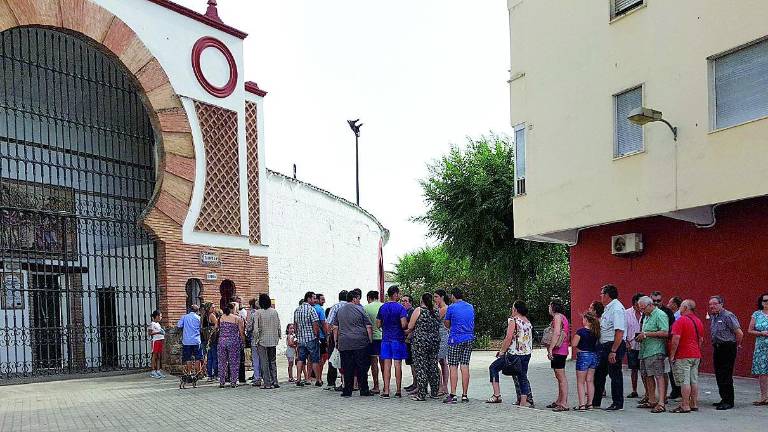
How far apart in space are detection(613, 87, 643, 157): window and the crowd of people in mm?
3647

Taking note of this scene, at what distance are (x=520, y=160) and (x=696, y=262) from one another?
4835 mm

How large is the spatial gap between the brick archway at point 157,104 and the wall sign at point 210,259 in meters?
0.82

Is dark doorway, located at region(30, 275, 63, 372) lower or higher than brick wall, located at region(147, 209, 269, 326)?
lower

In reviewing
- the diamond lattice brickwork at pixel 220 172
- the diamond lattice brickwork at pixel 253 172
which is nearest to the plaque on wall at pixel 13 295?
the diamond lattice brickwork at pixel 220 172

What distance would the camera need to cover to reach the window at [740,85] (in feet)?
41.8

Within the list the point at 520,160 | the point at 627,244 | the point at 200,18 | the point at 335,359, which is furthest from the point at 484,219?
the point at 335,359

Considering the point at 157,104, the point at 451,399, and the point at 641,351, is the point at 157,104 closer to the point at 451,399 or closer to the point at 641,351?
the point at 451,399

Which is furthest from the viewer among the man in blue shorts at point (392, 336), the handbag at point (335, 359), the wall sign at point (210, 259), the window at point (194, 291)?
the wall sign at point (210, 259)

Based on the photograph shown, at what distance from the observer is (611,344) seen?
10695mm

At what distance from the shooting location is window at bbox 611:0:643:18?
49.6 feet

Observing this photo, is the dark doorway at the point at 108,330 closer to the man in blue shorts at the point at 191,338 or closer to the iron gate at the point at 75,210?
the iron gate at the point at 75,210

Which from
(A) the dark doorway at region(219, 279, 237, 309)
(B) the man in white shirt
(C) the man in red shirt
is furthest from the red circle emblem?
(C) the man in red shirt

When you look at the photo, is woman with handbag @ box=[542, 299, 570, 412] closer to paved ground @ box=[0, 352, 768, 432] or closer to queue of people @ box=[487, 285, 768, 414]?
queue of people @ box=[487, 285, 768, 414]

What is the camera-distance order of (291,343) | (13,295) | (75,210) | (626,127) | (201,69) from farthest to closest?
(201,69) → (75,210) → (13,295) → (626,127) → (291,343)
